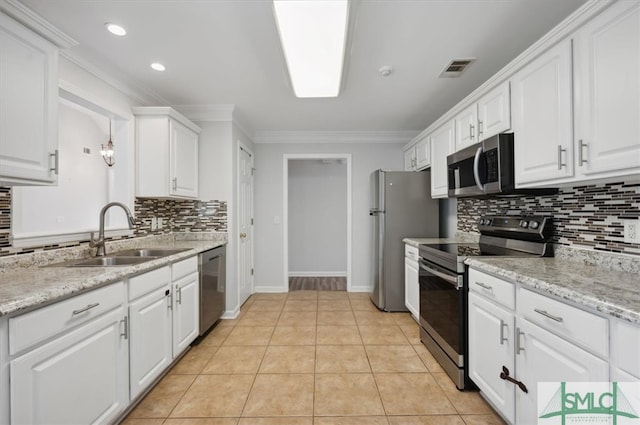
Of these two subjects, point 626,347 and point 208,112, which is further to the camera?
point 208,112

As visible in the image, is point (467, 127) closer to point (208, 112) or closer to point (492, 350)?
point (492, 350)

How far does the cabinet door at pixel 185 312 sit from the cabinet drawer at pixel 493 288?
212 cm

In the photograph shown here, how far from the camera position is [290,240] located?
18.0 ft

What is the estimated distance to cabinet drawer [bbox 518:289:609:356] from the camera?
39.1 inches

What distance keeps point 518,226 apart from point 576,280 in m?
0.97

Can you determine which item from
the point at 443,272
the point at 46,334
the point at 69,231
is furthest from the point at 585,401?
the point at 69,231

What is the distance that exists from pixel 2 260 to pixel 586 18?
10.4ft

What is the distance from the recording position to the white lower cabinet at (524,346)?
1050 mm

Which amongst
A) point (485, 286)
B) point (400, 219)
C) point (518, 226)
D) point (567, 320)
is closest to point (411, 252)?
point (400, 219)

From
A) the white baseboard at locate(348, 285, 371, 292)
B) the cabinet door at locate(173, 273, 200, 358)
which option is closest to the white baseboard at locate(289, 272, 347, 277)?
the white baseboard at locate(348, 285, 371, 292)

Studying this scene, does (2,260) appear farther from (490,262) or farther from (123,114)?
(490,262)

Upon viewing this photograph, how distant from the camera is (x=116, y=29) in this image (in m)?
1.77

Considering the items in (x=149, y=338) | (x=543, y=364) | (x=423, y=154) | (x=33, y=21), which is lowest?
(x=149, y=338)

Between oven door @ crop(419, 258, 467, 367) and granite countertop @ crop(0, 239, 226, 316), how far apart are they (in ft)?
6.65
